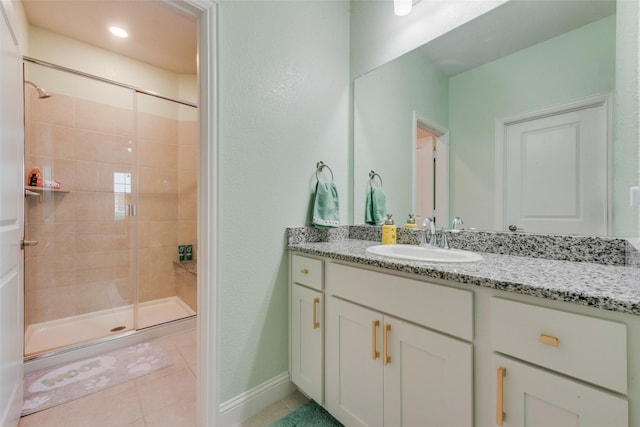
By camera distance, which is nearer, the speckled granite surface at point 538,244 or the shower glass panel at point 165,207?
the speckled granite surface at point 538,244

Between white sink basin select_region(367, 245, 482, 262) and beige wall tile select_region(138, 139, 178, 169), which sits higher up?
beige wall tile select_region(138, 139, 178, 169)

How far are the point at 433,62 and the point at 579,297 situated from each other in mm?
1367

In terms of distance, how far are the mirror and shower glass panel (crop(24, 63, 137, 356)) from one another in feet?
7.24

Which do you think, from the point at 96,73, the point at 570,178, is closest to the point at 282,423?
the point at 570,178

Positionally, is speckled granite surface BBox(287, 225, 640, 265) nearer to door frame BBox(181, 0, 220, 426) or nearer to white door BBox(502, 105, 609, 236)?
white door BBox(502, 105, 609, 236)

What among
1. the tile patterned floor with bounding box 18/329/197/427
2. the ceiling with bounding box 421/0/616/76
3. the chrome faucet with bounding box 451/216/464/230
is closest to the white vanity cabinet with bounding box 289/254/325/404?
the tile patterned floor with bounding box 18/329/197/427

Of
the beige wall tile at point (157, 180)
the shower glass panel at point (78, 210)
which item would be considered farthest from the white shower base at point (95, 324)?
the beige wall tile at point (157, 180)

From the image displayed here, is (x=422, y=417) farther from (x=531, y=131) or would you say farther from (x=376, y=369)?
(x=531, y=131)

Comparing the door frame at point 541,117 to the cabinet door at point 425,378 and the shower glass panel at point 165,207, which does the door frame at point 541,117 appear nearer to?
the cabinet door at point 425,378

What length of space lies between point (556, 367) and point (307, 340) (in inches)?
40.4

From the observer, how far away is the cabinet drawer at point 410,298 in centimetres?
83

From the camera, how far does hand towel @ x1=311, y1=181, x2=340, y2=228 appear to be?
1.63 m

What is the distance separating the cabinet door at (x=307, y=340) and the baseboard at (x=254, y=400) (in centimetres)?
8

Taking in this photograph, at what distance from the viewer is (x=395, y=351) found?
101 centimetres
